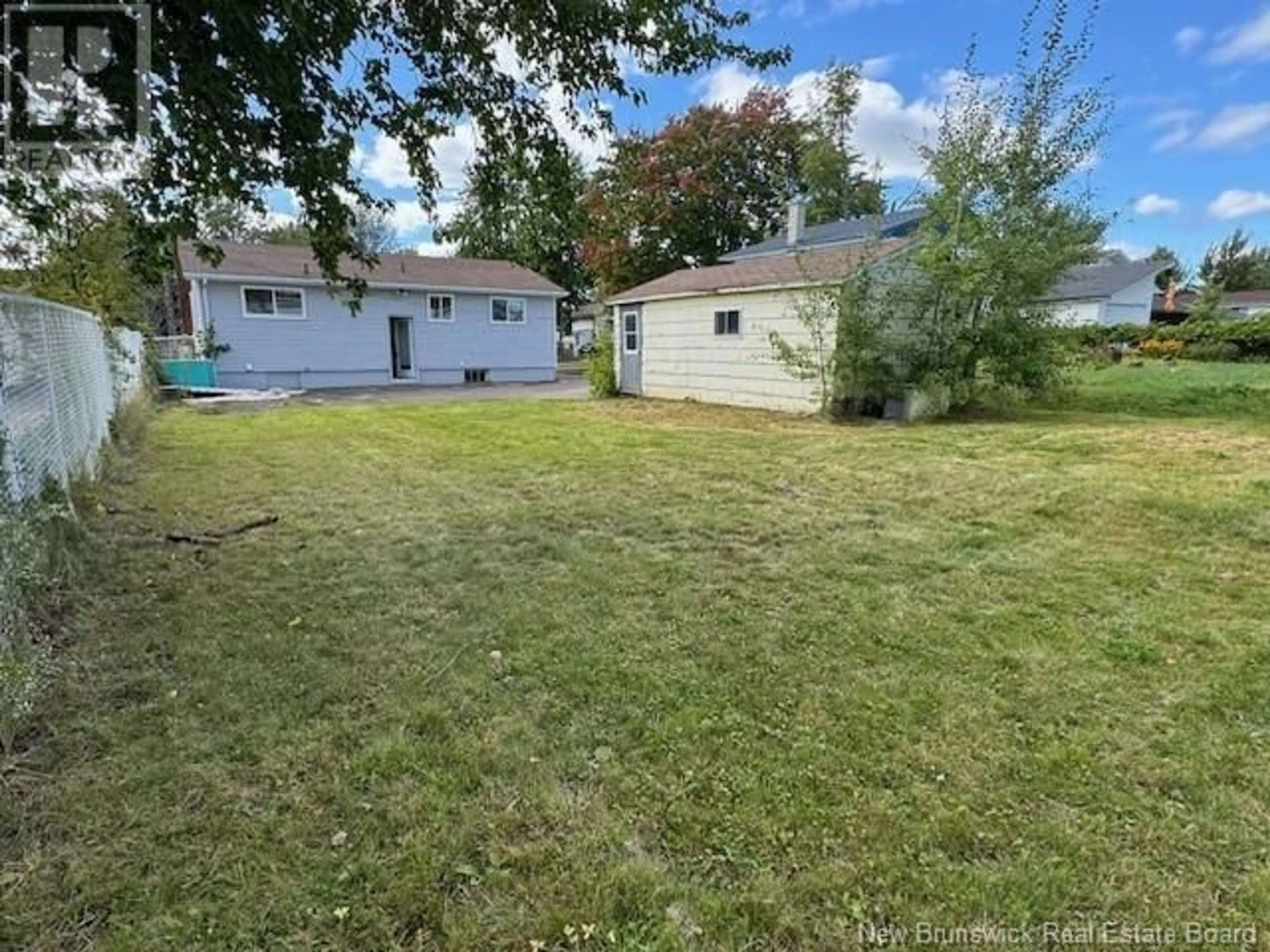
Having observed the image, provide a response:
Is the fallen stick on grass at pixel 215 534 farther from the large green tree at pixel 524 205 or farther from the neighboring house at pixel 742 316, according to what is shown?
the neighboring house at pixel 742 316

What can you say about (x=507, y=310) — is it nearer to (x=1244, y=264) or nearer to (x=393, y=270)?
(x=393, y=270)

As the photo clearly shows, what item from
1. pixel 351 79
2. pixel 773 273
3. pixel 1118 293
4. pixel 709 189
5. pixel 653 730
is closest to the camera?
pixel 653 730

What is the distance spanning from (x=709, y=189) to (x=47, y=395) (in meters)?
26.8

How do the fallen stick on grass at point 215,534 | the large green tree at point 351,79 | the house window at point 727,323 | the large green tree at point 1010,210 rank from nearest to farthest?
1. the large green tree at point 351,79
2. the fallen stick on grass at point 215,534
3. the large green tree at point 1010,210
4. the house window at point 727,323

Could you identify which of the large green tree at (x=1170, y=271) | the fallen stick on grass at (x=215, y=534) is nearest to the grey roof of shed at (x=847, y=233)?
the fallen stick on grass at (x=215, y=534)

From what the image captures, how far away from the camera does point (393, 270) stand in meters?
19.3

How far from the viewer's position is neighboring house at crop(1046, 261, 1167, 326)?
31.8 meters

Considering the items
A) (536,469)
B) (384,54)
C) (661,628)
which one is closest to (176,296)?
(536,469)

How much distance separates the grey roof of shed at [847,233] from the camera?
1198 cm

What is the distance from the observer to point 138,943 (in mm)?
1605

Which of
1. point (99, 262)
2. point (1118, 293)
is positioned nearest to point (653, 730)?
point (99, 262)

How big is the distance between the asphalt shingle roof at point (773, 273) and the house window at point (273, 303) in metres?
8.19
